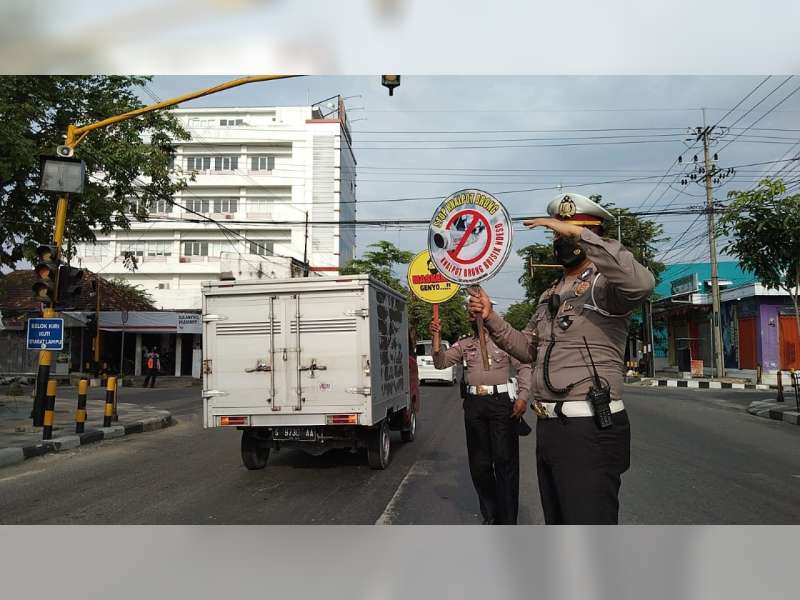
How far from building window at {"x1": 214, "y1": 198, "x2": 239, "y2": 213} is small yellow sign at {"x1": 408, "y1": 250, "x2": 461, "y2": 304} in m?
42.9

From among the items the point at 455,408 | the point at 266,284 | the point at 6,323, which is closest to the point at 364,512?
the point at 266,284

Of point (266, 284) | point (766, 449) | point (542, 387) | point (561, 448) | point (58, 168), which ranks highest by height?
point (58, 168)

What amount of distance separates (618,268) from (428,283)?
2512 mm

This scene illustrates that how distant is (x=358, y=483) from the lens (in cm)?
705

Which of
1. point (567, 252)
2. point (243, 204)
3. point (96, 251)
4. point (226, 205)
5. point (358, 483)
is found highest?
point (243, 204)

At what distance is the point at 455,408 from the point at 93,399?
10886 mm

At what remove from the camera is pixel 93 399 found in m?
18.8

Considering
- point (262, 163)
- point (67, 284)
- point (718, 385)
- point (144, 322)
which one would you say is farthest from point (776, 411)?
point (262, 163)

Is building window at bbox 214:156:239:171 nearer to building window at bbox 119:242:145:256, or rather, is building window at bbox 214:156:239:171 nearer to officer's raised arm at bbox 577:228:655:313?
building window at bbox 119:242:145:256

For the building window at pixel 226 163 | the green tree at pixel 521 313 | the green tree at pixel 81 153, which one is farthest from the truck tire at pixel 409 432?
the building window at pixel 226 163

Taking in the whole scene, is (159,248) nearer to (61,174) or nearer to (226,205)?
(226,205)

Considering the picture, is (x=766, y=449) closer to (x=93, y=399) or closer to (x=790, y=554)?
(x=790, y=554)

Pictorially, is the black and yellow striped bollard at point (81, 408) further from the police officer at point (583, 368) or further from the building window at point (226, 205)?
the building window at point (226, 205)

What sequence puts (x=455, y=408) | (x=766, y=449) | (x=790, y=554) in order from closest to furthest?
1. (x=790, y=554)
2. (x=766, y=449)
3. (x=455, y=408)
